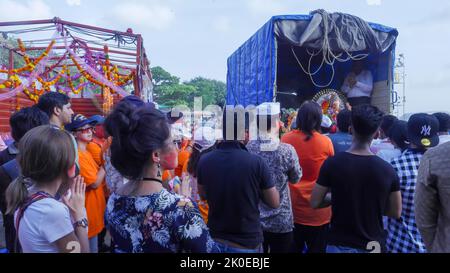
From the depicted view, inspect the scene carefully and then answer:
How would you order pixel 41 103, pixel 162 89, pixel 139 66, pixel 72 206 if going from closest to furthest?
1. pixel 72 206
2. pixel 41 103
3. pixel 139 66
4. pixel 162 89

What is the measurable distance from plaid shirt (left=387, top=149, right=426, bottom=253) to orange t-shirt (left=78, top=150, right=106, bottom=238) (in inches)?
91.4

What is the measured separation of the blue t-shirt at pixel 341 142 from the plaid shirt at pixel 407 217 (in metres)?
0.95

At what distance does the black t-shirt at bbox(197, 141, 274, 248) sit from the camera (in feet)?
7.15

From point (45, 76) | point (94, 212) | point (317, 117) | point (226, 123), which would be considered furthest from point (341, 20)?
point (45, 76)

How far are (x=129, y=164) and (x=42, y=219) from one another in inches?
17.9

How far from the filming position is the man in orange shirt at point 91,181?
2.89 metres

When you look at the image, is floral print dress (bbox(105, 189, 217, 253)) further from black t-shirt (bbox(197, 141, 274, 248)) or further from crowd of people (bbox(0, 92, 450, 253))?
black t-shirt (bbox(197, 141, 274, 248))

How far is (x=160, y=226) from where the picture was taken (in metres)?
1.34

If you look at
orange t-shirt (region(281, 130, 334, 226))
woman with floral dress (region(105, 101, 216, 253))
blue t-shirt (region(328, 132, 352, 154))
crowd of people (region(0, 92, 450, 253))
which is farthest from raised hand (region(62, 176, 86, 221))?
blue t-shirt (region(328, 132, 352, 154))

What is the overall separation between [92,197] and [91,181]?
0.18 metres

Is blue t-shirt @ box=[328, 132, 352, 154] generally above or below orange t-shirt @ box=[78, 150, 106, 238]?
above

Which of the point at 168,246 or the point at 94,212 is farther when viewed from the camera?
the point at 94,212

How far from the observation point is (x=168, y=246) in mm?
1352
